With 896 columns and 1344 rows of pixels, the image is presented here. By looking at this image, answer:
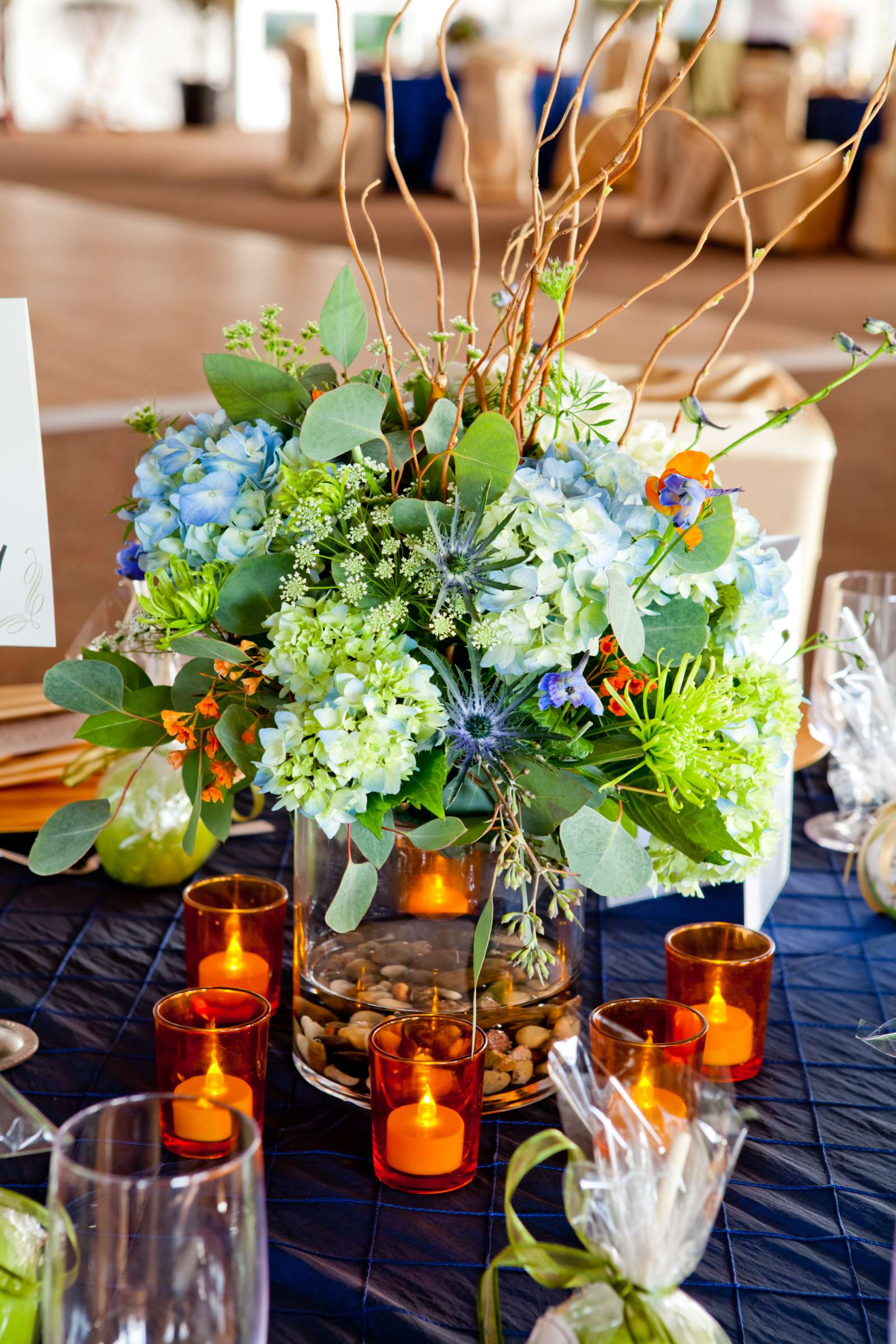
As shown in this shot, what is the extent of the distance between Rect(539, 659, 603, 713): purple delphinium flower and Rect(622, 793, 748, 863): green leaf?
0.27 feet

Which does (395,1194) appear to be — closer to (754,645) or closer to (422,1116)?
(422,1116)

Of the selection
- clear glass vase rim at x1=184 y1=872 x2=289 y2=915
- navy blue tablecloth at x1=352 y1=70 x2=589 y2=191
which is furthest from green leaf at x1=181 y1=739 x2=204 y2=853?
navy blue tablecloth at x1=352 y1=70 x2=589 y2=191

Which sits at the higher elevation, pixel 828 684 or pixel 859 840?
pixel 828 684

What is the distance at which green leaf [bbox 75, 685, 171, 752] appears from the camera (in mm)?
768

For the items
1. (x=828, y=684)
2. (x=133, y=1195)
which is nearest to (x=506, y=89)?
(x=828, y=684)

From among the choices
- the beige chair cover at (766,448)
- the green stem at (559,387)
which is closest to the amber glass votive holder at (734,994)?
the green stem at (559,387)

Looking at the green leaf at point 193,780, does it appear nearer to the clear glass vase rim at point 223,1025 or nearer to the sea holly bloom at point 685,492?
the clear glass vase rim at point 223,1025

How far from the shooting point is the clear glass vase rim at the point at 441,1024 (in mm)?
680

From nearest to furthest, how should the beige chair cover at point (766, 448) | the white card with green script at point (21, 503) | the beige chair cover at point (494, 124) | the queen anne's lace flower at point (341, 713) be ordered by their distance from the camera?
1. the queen anne's lace flower at point (341, 713)
2. the white card with green script at point (21, 503)
3. the beige chair cover at point (766, 448)
4. the beige chair cover at point (494, 124)

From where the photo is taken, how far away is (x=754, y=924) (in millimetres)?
1017

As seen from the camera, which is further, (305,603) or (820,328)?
(820,328)

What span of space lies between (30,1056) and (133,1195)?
16.5 inches

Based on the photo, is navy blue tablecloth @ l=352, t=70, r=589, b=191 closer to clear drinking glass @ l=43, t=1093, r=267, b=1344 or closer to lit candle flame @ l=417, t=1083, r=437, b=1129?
lit candle flame @ l=417, t=1083, r=437, b=1129

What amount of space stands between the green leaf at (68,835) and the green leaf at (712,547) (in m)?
0.34
